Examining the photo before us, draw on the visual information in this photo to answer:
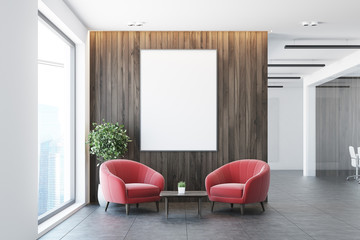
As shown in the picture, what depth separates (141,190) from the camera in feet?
22.9

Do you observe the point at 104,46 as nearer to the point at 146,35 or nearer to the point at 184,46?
the point at 146,35

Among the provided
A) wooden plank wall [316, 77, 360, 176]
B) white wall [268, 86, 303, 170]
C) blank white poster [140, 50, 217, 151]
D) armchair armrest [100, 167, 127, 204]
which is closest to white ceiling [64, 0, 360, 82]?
blank white poster [140, 50, 217, 151]

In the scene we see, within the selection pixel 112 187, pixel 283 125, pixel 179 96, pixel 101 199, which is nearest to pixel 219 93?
pixel 179 96

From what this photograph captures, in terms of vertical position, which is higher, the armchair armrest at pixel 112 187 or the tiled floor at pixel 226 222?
the armchair armrest at pixel 112 187

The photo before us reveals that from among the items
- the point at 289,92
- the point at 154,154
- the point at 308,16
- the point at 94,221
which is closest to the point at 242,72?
the point at 308,16

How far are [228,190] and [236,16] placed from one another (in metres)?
2.90

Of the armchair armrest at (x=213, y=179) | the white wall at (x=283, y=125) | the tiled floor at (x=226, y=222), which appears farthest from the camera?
the white wall at (x=283, y=125)

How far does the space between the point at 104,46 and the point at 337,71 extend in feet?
21.6

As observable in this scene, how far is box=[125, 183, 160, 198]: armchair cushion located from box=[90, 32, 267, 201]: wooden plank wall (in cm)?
108

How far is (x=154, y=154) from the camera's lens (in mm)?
8234

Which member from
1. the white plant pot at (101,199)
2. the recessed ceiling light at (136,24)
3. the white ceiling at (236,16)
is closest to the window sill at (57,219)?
the white plant pot at (101,199)

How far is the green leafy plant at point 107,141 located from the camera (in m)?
7.52

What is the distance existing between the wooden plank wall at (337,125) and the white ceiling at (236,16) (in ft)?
11.6

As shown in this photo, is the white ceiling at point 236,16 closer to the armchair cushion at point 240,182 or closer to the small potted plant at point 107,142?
the small potted plant at point 107,142
